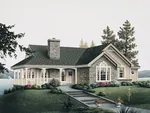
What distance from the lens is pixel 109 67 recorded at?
46.4 metres

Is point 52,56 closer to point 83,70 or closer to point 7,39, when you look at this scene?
point 83,70

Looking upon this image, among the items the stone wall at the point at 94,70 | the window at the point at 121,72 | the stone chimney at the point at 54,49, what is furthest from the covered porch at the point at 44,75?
the window at the point at 121,72

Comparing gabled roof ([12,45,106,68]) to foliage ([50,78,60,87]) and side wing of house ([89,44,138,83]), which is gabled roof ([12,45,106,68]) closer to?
side wing of house ([89,44,138,83])

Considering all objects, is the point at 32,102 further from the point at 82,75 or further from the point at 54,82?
the point at 82,75

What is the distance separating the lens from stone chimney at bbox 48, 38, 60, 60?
47.5m

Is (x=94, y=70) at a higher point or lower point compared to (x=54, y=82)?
higher

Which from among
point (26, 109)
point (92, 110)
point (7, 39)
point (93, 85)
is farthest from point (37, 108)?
point (93, 85)

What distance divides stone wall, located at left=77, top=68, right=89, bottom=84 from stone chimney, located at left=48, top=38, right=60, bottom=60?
4063 mm

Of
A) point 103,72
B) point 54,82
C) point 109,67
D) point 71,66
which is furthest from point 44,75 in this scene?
point 109,67

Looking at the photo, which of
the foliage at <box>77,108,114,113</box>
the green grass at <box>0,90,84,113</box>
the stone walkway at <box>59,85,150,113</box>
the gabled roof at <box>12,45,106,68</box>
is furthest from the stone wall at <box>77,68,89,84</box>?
the foliage at <box>77,108,114,113</box>

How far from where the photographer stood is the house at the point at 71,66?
44.9 metres

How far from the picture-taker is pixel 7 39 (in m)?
27.0

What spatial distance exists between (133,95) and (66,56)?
1492cm

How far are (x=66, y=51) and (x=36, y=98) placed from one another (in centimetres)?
1737
